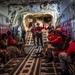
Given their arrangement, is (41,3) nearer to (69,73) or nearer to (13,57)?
(13,57)

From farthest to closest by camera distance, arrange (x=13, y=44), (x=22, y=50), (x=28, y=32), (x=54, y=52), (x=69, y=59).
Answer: (x=28, y=32) < (x=22, y=50) < (x=13, y=44) < (x=54, y=52) < (x=69, y=59)

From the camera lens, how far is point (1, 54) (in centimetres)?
849

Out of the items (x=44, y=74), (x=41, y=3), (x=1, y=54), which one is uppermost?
(x=41, y=3)

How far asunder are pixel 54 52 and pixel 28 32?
14497 millimetres

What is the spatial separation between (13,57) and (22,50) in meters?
0.81


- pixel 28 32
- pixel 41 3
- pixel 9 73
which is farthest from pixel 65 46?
pixel 28 32

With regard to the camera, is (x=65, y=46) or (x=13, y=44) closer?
(x=65, y=46)

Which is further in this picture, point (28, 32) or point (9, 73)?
point (28, 32)

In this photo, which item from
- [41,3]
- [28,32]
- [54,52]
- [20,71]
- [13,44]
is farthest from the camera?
[28,32]

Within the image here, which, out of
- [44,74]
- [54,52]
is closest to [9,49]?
[54,52]

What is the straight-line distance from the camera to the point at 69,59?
5617 mm

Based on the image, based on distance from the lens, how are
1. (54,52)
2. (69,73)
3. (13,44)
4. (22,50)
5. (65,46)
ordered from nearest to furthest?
(69,73), (65,46), (54,52), (13,44), (22,50)

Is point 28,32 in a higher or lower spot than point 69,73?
higher

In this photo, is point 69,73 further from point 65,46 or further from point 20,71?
point 20,71
